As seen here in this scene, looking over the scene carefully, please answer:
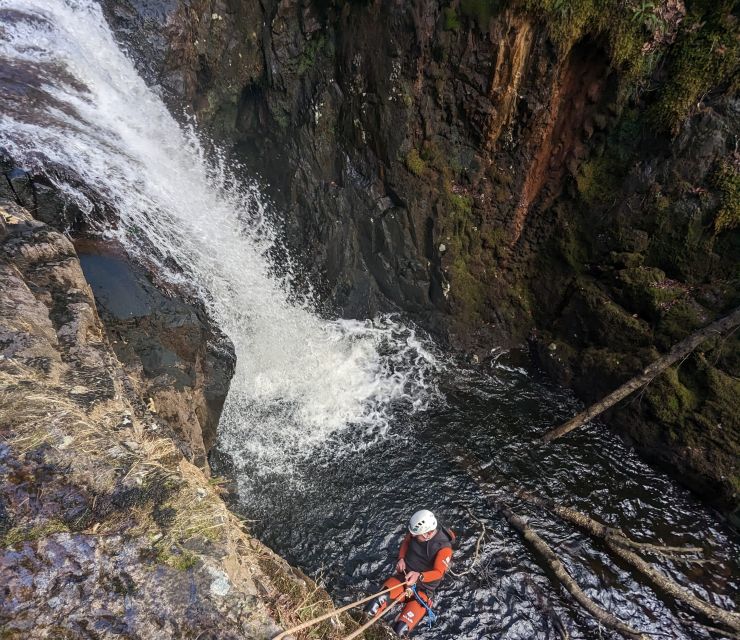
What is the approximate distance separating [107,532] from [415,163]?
27.0 feet

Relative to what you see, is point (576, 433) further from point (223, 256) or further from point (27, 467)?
point (27, 467)

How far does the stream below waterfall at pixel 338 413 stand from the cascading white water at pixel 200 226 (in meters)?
0.03

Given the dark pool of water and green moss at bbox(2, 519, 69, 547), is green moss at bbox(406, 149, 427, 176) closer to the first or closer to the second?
the dark pool of water

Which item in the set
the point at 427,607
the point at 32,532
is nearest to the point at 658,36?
the point at 427,607

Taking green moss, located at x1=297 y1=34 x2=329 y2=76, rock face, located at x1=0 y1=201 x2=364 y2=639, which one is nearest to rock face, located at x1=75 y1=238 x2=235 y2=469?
rock face, located at x1=0 y1=201 x2=364 y2=639

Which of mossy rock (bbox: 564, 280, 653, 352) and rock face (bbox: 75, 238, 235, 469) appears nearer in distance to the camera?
rock face (bbox: 75, 238, 235, 469)

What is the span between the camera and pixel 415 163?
9047 mm

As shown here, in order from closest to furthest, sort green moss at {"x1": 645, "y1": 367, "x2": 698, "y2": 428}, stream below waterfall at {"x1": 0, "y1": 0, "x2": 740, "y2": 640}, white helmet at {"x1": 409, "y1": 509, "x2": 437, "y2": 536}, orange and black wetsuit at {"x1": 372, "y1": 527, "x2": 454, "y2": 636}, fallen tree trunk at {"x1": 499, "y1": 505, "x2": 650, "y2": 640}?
fallen tree trunk at {"x1": 499, "y1": 505, "x2": 650, "y2": 640}, orange and black wetsuit at {"x1": 372, "y1": 527, "x2": 454, "y2": 636}, white helmet at {"x1": 409, "y1": 509, "x2": 437, "y2": 536}, stream below waterfall at {"x1": 0, "y1": 0, "x2": 740, "y2": 640}, green moss at {"x1": 645, "y1": 367, "x2": 698, "y2": 428}

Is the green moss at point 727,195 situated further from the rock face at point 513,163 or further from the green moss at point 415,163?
the green moss at point 415,163

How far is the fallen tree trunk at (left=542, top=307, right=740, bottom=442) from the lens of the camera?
7.20 m

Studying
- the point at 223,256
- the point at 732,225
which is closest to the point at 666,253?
the point at 732,225

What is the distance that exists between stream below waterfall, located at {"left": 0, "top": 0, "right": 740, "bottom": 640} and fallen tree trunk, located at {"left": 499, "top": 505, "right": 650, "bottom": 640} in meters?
0.16

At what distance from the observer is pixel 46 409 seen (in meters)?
3.23

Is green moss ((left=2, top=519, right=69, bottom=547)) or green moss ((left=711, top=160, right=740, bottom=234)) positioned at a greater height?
green moss ((left=711, top=160, right=740, bottom=234))
